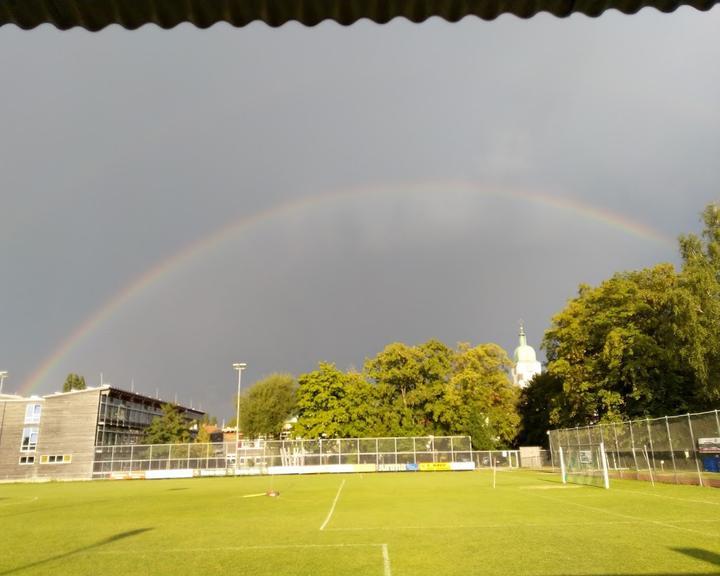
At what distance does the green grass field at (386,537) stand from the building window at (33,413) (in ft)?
152

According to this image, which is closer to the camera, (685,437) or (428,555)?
(428,555)

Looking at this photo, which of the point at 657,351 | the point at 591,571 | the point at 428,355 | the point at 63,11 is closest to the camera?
the point at 63,11

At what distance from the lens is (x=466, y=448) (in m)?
56.7

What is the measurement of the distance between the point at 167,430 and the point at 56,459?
753 inches

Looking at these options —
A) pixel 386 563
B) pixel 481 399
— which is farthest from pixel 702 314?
pixel 386 563

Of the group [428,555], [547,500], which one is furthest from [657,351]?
[428,555]

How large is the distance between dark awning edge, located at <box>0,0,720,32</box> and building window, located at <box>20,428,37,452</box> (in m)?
Answer: 71.3

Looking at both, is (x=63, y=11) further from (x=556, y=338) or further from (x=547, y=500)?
(x=556, y=338)

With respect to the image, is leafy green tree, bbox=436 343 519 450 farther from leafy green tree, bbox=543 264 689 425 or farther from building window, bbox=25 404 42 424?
building window, bbox=25 404 42 424

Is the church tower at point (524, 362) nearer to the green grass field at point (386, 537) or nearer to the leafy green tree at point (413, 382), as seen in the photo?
the leafy green tree at point (413, 382)

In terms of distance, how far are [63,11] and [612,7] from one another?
2580mm

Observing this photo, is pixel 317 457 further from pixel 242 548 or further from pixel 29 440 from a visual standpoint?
pixel 242 548

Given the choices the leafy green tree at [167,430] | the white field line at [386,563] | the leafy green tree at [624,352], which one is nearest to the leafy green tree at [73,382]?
the leafy green tree at [167,430]

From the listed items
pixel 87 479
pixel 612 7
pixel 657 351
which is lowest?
pixel 87 479
